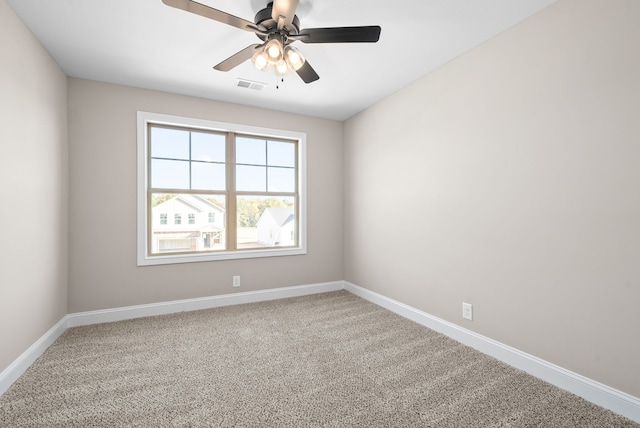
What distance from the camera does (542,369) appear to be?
2.13m

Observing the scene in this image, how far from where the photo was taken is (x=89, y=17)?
2.19 meters

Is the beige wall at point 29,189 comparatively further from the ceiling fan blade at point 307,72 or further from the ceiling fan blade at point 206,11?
the ceiling fan blade at point 307,72

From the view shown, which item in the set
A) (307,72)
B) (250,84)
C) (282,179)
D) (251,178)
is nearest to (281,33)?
(307,72)

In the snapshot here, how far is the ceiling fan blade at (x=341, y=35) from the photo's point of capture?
5.98 feet

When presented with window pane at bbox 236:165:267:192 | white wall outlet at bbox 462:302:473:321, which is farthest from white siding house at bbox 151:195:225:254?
white wall outlet at bbox 462:302:473:321

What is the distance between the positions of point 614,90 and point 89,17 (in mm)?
3533

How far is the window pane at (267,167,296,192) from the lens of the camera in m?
4.23

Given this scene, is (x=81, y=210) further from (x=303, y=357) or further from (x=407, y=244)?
(x=407, y=244)

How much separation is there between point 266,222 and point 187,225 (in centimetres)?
102

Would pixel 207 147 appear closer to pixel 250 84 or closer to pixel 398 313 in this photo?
pixel 250 84

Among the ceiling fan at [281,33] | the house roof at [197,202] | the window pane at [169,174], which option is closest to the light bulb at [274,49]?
the ceiling fan at [281,33]

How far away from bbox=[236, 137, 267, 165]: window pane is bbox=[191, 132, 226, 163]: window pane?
0.21 meters

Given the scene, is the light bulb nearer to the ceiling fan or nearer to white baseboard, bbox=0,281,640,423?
the ceiling fan

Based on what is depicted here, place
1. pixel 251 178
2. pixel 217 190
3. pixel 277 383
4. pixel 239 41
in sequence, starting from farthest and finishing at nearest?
1. pixel 251 178
2. pixel 217 190
3. pixel 239 41
4. pixel 277 383
